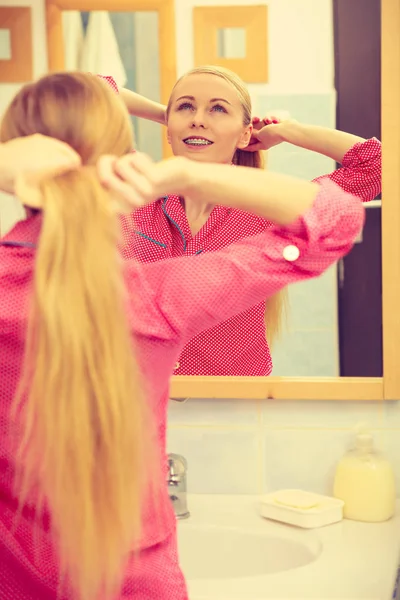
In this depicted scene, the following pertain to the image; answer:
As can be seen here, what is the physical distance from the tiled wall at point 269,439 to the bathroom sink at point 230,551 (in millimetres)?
138

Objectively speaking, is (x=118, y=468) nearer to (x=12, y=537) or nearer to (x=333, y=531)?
(x=12, y=537)

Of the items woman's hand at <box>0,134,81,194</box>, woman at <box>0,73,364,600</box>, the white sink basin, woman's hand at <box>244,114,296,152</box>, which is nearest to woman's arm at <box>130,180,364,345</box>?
woman at <box>0,73,364,600</box>

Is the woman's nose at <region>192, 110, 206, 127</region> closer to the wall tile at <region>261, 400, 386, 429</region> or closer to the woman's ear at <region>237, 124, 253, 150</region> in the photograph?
the woman's ear at <region>237, 124, 253, 150</region>

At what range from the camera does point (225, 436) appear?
5.29 feet

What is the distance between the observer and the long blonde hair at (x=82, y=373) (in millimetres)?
729

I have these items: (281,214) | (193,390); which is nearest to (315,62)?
(193,390)

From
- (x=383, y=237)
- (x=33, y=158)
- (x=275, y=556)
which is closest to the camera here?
(x=33, y=158)

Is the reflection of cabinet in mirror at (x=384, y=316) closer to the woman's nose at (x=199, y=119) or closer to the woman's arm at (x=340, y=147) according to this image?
the woman's arm at (x=340, y=147)

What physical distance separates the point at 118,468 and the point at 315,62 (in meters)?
1.02

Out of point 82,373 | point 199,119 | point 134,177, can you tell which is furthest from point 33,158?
point 199,119

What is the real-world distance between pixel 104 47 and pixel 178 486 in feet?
2.75

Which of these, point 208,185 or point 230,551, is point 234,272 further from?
point 230,551

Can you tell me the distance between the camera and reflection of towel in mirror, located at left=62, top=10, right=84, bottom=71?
160 centimetres

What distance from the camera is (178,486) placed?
5.04 feet
